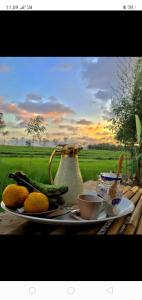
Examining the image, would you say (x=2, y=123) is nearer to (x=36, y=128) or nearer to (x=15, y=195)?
(x=36, y=128)

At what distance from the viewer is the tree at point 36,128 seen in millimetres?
1287

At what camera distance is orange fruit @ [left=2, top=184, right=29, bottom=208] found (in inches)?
26.6

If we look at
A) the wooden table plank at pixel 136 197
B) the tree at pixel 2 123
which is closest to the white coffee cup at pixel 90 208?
the wooden table plank at pixel 136 197

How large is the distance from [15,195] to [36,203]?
0.20ft

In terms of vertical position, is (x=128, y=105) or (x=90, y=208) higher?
(x=128, y=105)

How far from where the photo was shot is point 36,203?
65cm

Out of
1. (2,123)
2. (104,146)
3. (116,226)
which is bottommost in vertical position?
(116,226)

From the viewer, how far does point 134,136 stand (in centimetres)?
201

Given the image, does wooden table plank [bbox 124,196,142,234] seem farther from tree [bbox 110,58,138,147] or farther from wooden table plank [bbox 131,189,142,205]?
tree [bbox 110,58,138,147]

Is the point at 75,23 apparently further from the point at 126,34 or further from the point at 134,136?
the point at 134,136

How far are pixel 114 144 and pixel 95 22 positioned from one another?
3.79 feet

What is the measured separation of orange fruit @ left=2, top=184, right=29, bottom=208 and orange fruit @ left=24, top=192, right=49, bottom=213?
1.0 inches

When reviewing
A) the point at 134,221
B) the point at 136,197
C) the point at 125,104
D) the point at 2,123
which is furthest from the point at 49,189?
the point at 125,104

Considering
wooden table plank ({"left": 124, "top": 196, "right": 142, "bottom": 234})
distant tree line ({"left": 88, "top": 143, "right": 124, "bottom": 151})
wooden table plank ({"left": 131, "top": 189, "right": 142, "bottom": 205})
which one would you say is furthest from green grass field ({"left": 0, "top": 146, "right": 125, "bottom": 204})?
wooden table plank ({"left": 124, "top": 196, "right": 142, "bottom": 234})
